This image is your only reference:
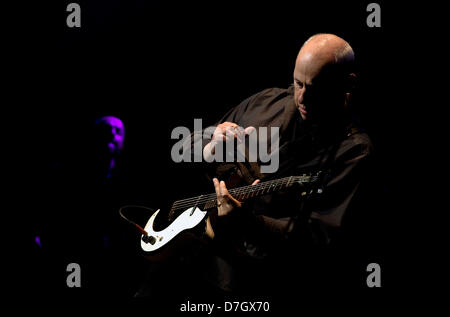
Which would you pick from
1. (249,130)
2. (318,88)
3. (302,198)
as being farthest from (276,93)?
(302,198)

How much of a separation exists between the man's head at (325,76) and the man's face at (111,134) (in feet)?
5.30

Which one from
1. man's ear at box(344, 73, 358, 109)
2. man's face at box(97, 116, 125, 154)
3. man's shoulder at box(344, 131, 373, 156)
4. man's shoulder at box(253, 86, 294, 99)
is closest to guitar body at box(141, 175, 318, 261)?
man's shoulder at box(344, 131, 373, 156)

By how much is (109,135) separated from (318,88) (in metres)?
1.81

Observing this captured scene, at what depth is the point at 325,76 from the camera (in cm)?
180

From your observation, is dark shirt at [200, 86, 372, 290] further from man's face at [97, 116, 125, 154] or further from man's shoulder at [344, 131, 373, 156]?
man's face at [97, 116, 125, 154]

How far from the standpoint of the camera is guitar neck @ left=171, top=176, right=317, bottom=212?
169 centimetres

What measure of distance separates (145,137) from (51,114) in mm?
711

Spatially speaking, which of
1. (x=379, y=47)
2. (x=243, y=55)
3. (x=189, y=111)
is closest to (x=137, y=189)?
(x=189, y=111)

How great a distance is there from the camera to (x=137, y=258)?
3.05m

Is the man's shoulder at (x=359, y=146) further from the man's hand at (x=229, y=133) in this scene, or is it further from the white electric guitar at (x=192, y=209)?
the man's hand at (x=229, y=133)

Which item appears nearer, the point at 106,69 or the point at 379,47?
the point at 379,47

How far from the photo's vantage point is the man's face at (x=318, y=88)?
180cm

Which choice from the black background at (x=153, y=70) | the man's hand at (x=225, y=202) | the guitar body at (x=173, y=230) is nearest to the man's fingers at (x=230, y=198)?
the man's hand at (x=225, y=202)

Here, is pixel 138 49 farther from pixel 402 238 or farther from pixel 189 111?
pixel 402 238
